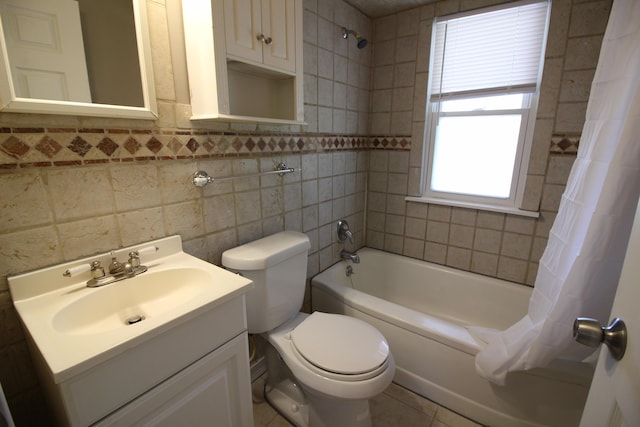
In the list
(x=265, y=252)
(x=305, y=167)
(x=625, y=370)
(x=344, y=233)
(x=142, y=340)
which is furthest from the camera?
(x=344, y=233)

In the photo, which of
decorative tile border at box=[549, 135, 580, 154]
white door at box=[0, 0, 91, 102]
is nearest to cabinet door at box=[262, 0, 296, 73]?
white door at box=[0, 0, 91, 102]

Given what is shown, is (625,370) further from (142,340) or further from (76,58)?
(76,58)

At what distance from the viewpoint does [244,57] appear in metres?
1.13

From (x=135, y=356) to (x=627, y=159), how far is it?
1.34 m

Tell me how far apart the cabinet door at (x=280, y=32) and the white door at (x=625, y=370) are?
1218 millimetres

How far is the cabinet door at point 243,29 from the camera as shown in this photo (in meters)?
1.06

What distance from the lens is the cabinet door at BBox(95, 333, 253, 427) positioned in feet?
2.55

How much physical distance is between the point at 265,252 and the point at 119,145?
0.66 metres

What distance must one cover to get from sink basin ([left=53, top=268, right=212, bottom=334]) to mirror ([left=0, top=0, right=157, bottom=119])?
0.55m

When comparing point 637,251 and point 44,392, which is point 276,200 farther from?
point 637,251

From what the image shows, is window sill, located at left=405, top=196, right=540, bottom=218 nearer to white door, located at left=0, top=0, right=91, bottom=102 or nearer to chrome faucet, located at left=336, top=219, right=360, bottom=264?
chrome faucet, located at left=336, top=219, right=360, bottom=264

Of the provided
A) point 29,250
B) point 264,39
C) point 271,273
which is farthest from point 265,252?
point 264,39

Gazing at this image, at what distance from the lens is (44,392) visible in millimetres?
917

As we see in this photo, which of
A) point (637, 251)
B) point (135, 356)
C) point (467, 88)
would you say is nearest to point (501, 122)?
point (467, 88)
